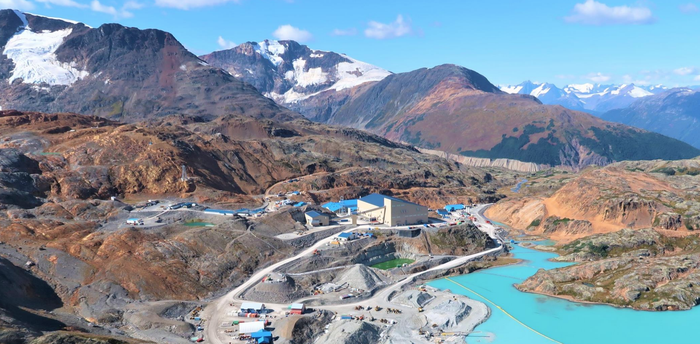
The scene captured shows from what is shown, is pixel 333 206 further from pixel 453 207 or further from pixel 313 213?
pixel 453 207

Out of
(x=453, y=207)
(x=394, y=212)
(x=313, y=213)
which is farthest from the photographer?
(x=453, y=207)

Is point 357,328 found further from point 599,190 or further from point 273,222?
point 599,190

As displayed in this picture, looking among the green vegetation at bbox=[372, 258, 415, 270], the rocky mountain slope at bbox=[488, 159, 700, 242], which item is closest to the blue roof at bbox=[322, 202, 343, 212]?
the green vegetation at bbox=[372, 258, 415, 270]

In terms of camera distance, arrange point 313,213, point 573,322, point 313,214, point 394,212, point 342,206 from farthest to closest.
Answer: point 342,206
point 394,212
point 313,213
point 313,214
point 573,322

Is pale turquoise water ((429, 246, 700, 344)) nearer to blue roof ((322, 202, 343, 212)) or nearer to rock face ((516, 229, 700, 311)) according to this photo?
rock face ((516, 229, 700, 311))

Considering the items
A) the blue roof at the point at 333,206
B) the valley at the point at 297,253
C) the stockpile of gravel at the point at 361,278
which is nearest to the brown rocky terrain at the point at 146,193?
the valley at the point at 297,253

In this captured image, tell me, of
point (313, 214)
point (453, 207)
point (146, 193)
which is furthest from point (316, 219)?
point (453, 207)

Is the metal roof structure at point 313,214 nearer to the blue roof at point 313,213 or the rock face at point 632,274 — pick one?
the blue roof at point 313,213

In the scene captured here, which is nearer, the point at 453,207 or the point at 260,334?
the point at 260,334
